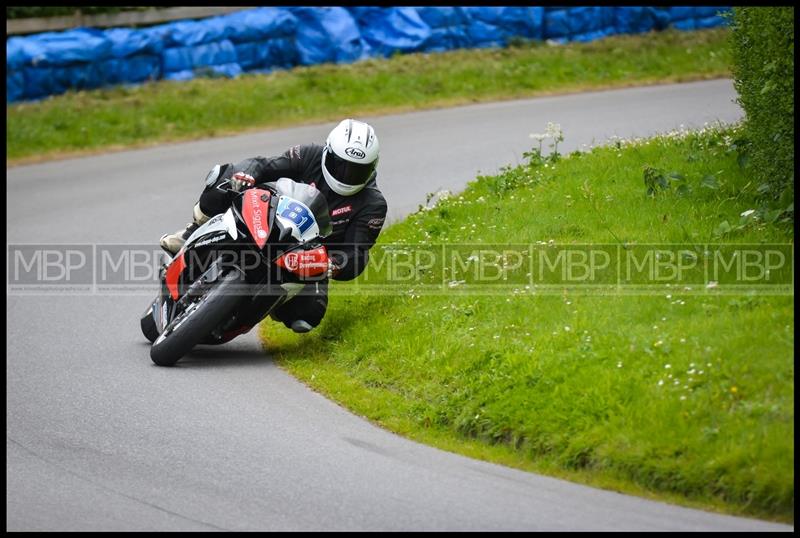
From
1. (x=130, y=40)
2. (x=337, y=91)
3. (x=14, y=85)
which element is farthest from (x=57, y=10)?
(x=337, y=91)

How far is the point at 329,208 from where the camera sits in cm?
962

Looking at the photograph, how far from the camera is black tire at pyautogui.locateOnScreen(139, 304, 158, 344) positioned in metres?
9.75

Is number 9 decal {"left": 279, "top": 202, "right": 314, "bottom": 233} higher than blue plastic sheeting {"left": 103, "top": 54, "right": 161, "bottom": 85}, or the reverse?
blue plastic sheeting {"left": 103, "top": 54, "right": 161, "bottom": 85}

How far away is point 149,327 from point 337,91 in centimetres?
1114

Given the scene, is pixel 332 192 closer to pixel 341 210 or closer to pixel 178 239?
pixel 341 210

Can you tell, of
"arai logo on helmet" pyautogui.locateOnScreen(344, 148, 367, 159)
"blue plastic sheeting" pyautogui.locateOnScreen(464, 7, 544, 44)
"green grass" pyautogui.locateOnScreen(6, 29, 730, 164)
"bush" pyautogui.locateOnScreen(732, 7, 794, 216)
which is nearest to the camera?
"bush" pyautogui.locateOnScreen(732, 7, 794, 216)

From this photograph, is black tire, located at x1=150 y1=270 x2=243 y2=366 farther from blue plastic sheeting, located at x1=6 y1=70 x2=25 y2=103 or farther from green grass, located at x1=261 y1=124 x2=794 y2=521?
blue plastic sheeting, located at x1=6 y1=70 x2=25 y2=103

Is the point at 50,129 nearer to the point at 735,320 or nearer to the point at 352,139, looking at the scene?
the point at 352,139

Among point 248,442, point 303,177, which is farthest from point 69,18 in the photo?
point 248,442

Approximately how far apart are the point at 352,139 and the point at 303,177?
2.63 feet

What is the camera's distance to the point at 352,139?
929cm

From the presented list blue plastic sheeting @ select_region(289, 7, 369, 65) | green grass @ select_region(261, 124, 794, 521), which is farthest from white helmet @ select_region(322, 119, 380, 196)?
blue plastic sheeting @ select_region(289, 7, 369, 65)

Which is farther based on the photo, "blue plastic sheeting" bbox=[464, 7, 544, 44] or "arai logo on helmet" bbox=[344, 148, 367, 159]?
"blue plastic sheeting" bbox=[464, 7, 544, 44]

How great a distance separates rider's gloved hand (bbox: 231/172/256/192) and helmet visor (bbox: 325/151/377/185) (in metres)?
0.70
